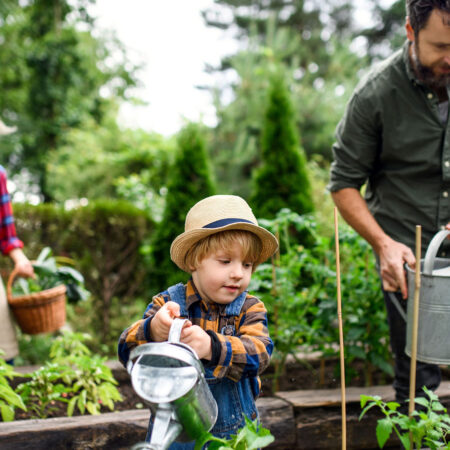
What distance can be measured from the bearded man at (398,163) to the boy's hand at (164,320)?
3.28ft

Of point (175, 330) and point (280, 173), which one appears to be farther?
point (280, 173)

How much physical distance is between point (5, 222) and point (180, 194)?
2.14 metres

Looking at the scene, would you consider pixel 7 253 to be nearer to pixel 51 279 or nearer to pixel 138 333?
pixel 51 279

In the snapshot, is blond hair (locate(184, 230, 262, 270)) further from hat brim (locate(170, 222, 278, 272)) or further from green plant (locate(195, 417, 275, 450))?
green plant (locate(195, 417, 275, 450))

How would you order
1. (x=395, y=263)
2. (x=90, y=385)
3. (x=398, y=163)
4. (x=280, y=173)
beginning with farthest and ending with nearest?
1. (x=280, y=173)
2. (x=90, y=385)
3. (x=398, y=163)
4. (x=395, y=263)

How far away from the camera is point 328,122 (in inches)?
393

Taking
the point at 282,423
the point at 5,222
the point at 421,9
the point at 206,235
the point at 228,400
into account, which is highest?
the point at 421,9

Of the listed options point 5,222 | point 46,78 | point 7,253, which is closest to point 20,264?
point 7,253

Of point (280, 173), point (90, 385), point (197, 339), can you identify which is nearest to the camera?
point (197, 339)

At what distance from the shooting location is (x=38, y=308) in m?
3.07

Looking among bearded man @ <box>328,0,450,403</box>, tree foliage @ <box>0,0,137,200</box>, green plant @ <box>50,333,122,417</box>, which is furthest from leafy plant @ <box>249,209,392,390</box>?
tree foliage @ <box>0,0,137,200</box>

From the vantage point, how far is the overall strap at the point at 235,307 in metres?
1.60

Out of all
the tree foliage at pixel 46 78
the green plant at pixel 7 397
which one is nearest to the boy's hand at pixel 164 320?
the green plant at pixel 7 397

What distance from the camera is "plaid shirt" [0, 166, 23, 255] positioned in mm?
2787
